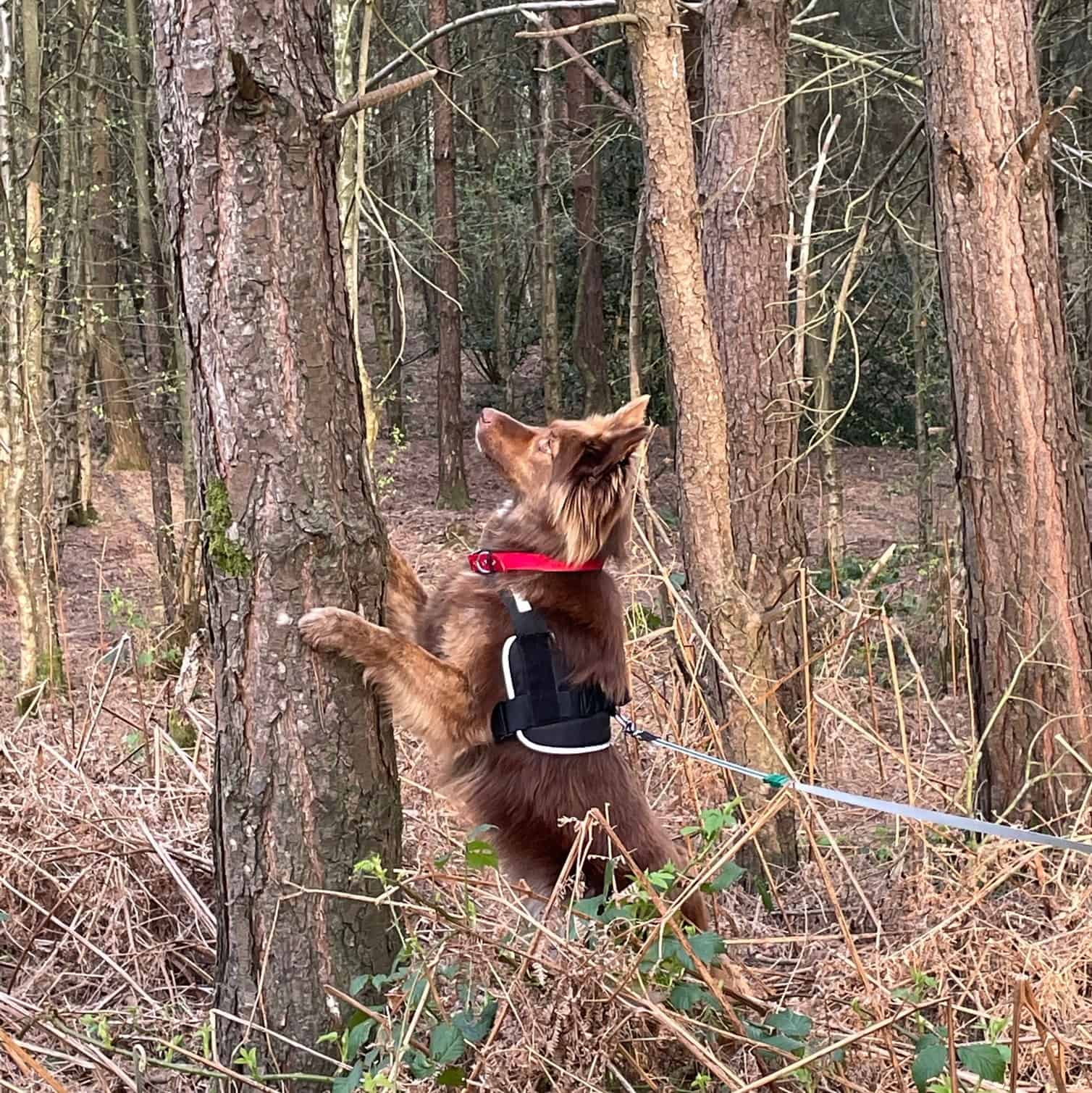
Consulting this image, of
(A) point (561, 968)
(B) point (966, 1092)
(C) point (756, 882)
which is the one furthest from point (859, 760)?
(A) point (561, 968)

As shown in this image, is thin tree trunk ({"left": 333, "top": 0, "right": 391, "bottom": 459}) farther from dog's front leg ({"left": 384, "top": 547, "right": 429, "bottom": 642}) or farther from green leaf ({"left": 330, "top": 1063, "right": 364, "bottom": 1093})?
green leaf ({"left": 330, "top": 1063, "right": 364, "bottom": 1093})

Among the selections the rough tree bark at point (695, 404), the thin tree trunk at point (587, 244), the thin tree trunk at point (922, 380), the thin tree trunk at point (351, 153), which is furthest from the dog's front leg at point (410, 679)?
the thin tree trunk at point (587, 244)

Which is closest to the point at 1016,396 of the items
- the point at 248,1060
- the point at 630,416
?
the point at 630,416

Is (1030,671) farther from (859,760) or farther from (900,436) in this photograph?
(900,436)

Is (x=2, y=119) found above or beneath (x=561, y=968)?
above

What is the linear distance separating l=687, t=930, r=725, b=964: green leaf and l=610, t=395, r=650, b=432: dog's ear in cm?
194

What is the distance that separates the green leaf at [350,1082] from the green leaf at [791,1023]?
100 centimetres

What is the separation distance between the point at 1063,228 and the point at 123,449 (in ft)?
44.5

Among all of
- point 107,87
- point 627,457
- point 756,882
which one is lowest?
point 756,882

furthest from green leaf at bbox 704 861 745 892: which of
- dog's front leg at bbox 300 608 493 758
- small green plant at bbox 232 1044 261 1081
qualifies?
small green plant at bbox 232 1044 261 1081

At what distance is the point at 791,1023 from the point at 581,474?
6.82 feet

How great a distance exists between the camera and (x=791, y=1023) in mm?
2797

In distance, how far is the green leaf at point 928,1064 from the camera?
2.54m

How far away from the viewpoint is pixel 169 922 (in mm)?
4234
